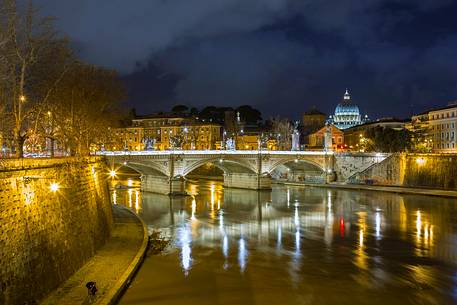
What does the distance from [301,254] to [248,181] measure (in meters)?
42.1

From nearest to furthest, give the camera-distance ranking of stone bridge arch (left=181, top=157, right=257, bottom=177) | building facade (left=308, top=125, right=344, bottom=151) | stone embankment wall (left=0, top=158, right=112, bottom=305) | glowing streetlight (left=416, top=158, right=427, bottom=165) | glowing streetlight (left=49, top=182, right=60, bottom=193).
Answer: stone embankment wall (left=0, top=158, right=112, bottom=305)
glowing streetlight (left=49, top=182, right=60, bottom=193)
stone bridge arch (left=181, top=157, right=257, bottom=177)
glowing streetlight (left=416, top=158, right=427, bottom=165)
building facade (left=308, top=125, right=344, bottom=151)

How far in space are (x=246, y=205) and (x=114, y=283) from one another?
110 feet

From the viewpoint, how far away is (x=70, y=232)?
66.3 ft

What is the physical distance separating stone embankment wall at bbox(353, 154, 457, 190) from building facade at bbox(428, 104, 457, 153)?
68.1ft

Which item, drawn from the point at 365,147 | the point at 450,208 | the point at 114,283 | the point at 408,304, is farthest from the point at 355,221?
the point at 365,147

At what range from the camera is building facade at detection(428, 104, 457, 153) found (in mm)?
86694

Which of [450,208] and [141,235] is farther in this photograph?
[450,208]

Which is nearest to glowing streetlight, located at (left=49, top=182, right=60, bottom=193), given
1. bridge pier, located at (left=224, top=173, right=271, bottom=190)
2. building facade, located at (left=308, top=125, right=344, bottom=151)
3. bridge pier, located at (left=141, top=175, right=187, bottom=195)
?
bridge pier, located at (left=141, top=175, right=187, bottom=195)

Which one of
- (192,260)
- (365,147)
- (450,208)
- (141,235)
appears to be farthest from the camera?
(365,147)

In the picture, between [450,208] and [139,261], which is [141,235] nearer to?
[139,261]

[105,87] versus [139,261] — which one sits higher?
[105,87]

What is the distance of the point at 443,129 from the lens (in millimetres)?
90125

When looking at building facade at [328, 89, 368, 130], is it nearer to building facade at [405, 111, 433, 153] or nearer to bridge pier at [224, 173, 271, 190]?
building facade at [405, 111, 433, 153]

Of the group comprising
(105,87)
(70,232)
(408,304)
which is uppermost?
(105,87)
